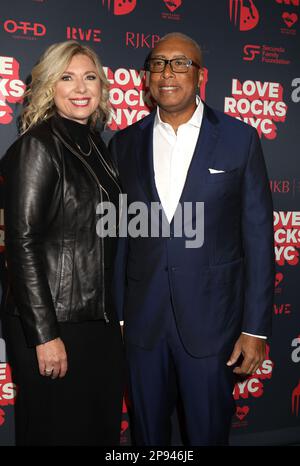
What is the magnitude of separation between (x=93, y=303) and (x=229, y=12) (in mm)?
1929

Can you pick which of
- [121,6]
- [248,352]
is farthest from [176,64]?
[248,352]

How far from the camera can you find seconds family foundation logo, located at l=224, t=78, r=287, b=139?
8.96 feet

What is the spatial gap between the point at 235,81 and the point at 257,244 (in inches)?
46.3

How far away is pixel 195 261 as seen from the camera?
1995 mm

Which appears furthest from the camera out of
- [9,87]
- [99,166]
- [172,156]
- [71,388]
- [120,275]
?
[9,87]

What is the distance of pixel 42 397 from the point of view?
1777 mm

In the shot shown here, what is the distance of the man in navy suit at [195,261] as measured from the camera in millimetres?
1995

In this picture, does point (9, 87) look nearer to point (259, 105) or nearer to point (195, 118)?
point (195, 118)

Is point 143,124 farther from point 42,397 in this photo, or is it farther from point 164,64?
point 42,397

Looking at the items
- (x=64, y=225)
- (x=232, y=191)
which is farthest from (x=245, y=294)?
(x=64, y=225)

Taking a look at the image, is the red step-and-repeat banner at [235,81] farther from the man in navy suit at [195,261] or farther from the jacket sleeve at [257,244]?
the jacket sleeve at [257,244]

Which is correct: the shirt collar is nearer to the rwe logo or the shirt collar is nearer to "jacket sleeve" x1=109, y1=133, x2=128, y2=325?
"jacket sleeve" x1=109, y1=133, x2=128, y2=325

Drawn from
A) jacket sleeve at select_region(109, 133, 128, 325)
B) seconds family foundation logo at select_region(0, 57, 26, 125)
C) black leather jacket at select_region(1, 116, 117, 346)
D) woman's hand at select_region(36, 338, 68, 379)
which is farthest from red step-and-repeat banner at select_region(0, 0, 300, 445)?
woman's hand at select_region(36, 338, 68, 379)

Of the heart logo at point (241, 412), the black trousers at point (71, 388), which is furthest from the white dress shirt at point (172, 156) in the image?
the heart logo at point (241, 412)
